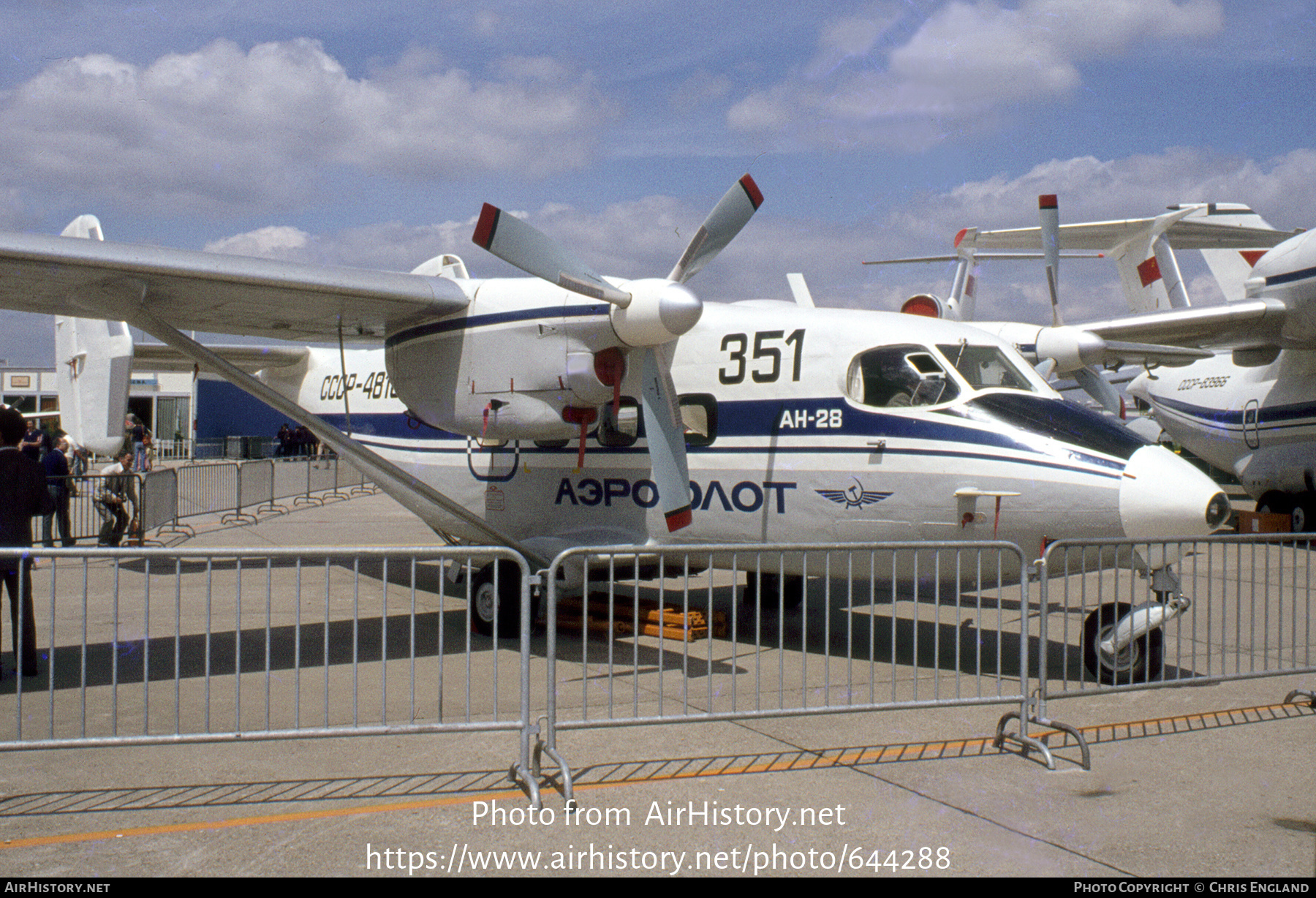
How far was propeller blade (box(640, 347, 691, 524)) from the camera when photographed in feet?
24.5

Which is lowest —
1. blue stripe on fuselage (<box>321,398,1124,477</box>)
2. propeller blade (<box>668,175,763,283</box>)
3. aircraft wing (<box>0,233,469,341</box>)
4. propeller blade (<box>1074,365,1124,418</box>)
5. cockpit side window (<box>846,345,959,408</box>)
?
blue stripe on fuselage (<box>321,398,1124,477</box>)

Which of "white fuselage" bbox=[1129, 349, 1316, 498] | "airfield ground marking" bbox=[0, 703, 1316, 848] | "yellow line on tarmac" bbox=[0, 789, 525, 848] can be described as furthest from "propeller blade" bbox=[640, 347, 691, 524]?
"white fuselage" bbox=[1129, 349, 1316, 498]

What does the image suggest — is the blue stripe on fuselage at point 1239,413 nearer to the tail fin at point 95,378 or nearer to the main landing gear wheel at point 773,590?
the main landing gear wheel at point 773,590

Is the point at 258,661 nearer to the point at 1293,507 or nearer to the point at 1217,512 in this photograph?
the point at 1217,512

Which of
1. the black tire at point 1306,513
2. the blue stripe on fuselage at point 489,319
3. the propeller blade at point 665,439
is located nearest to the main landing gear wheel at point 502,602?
the propeller blade at point 665,439

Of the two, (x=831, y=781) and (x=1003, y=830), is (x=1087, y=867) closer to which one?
(x=1003, y=830)

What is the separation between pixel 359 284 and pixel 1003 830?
604 cm

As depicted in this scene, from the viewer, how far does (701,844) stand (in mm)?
3887

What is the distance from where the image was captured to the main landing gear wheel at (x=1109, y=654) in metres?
6.41

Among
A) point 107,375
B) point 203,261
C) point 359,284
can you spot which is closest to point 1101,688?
point 359,284

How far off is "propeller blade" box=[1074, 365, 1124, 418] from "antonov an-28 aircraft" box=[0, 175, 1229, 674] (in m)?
6.68

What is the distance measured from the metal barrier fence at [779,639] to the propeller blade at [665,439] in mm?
383

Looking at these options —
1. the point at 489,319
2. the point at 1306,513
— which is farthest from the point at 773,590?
the point at 1306,513

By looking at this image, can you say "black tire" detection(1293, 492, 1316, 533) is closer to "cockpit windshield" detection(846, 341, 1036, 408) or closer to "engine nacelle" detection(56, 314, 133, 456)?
"cockpit windshield" detection(846, 341, 1036, 408)
